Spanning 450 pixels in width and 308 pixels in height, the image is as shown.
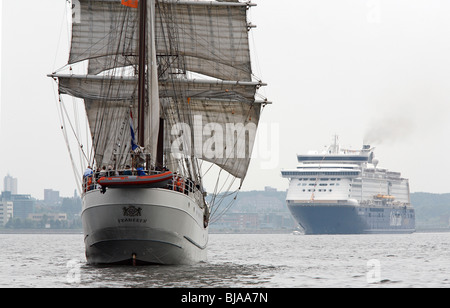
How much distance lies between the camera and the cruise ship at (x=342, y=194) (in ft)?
391

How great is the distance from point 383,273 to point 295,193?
296 feet

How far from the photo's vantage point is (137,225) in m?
32.0

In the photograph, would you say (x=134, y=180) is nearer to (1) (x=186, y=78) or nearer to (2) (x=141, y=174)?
(2) (x=141, y=174)

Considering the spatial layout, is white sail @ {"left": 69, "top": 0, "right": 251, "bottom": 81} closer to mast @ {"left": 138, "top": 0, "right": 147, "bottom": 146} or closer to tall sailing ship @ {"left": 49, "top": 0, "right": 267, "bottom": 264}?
tall sailing ship @ {"left": 49, "top": 0, "right": 267, "bottom": 264}

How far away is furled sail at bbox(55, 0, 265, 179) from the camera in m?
45.1

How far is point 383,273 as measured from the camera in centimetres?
3316

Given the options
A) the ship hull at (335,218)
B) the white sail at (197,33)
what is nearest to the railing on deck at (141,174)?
the white sail at (197,33)

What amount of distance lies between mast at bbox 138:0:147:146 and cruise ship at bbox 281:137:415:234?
85551 mm

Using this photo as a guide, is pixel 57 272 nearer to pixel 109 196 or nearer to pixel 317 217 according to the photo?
pixel 109 196

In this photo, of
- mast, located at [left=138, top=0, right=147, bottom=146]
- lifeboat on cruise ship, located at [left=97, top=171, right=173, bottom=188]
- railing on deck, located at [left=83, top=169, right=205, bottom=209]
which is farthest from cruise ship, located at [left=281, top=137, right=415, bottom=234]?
lifeboat on cruise ship, located at [left=97, top=171, right=173, bottom=188]

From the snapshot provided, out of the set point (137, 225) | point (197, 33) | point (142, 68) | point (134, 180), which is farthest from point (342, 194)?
point (134, 180)

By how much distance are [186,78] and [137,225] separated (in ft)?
50.3

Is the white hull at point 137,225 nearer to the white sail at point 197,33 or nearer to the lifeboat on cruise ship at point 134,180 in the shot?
the lifeboat on cruise ship at point 134,180
